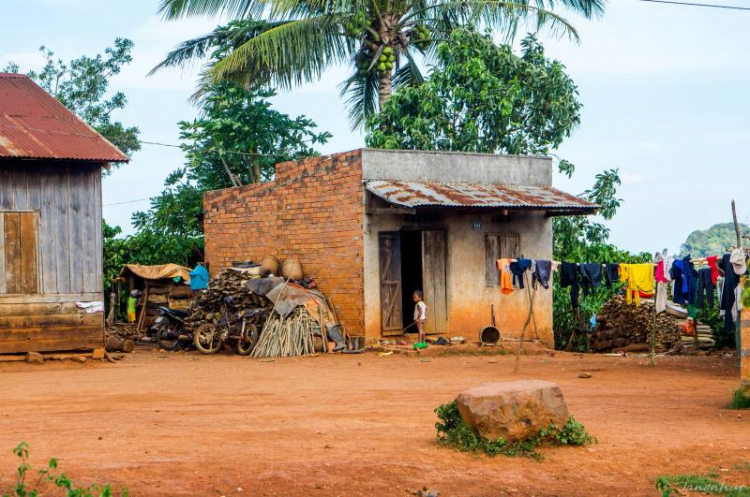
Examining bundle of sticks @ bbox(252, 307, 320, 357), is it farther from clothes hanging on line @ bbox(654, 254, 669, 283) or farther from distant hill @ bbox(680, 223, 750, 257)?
distant hill @ bbox(680, 223, 750, 257)

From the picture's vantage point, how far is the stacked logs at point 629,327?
69.3 feet

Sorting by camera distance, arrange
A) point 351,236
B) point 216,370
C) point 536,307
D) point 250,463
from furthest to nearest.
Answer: point 536,307 < point 351,236 < point 216,370 < point 250,463

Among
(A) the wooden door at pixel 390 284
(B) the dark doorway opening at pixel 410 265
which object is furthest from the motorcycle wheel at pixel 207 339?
(B) the dark doorway opening at pixel 410 265

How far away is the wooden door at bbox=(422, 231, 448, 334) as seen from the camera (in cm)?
1942

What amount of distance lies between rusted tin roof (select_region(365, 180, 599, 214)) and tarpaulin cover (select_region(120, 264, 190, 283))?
6323mm

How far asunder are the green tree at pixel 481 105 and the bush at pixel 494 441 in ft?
52.6

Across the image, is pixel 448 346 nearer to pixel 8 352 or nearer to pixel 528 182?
pixel 528 182

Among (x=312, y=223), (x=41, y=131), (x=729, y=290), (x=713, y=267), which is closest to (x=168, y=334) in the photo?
(x=312, y=223)

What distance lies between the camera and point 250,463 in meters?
7.72

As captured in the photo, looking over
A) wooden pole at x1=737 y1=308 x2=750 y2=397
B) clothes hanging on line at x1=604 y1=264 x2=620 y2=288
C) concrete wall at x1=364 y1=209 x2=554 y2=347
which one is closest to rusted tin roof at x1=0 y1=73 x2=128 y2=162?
concrete wall at x1=364 y1=209 x2=554 y2=347

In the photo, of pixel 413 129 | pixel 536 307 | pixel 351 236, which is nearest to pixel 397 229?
pixel 351 236

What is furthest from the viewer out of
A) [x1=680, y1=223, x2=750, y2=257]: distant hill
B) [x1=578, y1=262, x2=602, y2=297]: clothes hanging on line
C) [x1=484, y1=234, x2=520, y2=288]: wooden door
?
[x1=680, y1=223, x2=750, y2=257]: distant hill

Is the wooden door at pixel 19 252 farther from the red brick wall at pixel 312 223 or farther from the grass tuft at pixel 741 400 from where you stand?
the grass tuft at pixel 741 400

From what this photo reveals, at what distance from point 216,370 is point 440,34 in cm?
1454
